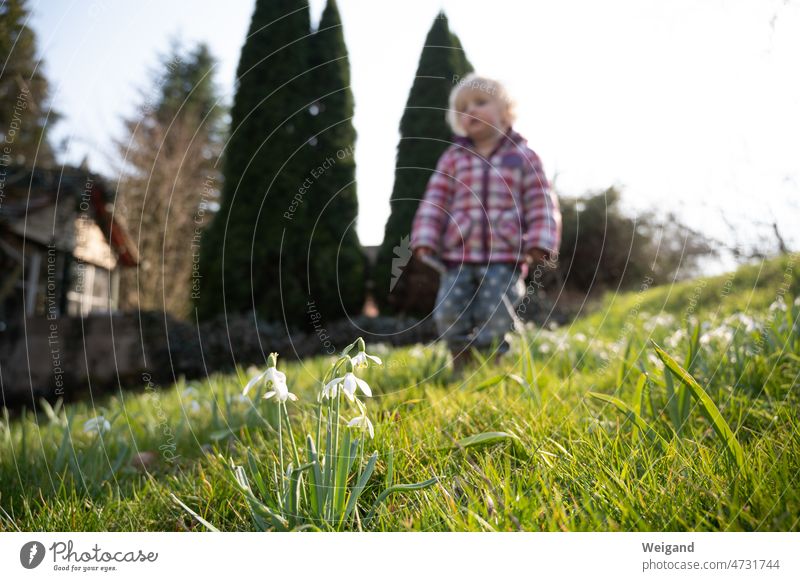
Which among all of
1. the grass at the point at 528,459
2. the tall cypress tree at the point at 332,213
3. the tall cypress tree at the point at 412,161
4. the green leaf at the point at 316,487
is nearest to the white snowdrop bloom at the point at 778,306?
the grass at the point at 528,459

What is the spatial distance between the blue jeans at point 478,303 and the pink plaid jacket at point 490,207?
0.28ft

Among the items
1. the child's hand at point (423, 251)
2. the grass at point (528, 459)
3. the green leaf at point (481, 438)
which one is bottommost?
the grass at point (528, 459)

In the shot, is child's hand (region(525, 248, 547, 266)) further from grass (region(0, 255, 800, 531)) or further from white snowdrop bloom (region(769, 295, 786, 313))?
white snowdrop bloom (region(769, 295, 786, 313))

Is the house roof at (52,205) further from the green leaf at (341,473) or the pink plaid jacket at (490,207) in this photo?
the green leaf at (341,473)

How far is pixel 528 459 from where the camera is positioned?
59.7 inches

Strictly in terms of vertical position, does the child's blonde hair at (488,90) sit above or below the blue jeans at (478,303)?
above

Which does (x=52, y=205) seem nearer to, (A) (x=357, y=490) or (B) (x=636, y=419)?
(A) (x=357, y=490)

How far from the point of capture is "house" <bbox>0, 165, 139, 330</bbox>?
838 cm

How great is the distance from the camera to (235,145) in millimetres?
8711

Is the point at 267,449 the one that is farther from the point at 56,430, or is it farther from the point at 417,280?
the point at 417,280

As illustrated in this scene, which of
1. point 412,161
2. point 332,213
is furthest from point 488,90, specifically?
point 332,213

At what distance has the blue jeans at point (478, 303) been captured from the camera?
312 centimetres

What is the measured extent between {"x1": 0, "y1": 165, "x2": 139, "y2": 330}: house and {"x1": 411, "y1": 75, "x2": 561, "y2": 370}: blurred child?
6.16m
